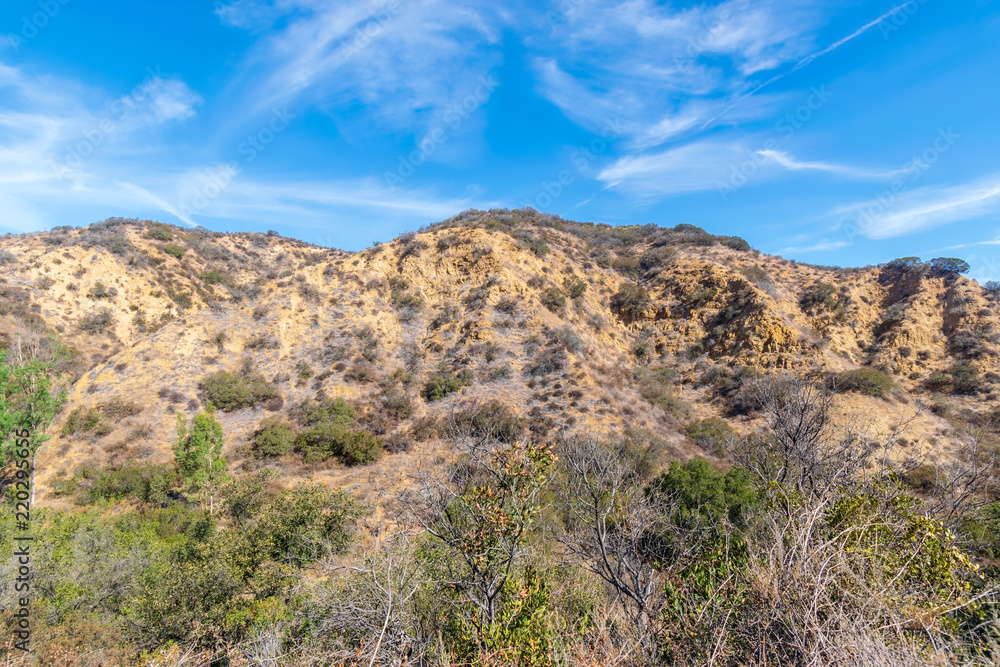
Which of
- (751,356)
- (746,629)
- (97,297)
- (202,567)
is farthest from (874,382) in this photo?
(97,297)

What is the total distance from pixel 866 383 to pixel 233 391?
34115 mm

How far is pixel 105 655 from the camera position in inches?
253

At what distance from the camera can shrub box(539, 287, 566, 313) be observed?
28.5 meters

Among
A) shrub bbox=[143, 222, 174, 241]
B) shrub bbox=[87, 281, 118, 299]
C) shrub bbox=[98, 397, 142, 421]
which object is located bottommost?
shrub bbox=[98, 397, 142, 421]

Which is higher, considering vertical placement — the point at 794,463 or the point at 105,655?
the point at 794,463

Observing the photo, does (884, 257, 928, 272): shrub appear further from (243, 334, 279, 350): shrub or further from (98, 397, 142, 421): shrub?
(98, 397, 142, 421): shrub

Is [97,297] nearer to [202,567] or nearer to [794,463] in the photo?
[202,567]

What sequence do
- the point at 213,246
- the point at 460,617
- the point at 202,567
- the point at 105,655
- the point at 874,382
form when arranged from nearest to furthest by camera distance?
the point at 460,617 → the point at 105,655 → the point at 202,567 → the point at 874,382 → the point at 213,246

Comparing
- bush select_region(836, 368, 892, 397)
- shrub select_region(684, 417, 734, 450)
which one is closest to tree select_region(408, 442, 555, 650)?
shrub select_region(684, 417, 734, 450)

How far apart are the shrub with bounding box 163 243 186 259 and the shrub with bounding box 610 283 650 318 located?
40.7 m

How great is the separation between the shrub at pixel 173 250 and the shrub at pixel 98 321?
388 inches

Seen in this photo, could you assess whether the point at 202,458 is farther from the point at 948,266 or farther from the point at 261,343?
the point at 948,266

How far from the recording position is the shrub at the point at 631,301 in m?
31.8

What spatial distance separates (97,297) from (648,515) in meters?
40.4
